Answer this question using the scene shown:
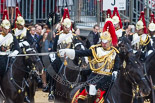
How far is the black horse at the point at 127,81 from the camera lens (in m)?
8.26

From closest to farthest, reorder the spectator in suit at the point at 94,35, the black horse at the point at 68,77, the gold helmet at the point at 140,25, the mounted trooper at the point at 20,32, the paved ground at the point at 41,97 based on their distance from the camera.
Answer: the black horse at the point at 68,77 → the mounted trooper at the point at 20,32 → the gold helmet at the point at 140,25 → the paved ground at the point at 41,97 → the spectator in suit at the point at 94,35

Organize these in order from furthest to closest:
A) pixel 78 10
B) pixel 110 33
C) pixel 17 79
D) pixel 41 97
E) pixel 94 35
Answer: pixel 78 10 < pixel 94 35 < pixel 41 97 < pixel 17 79 < pixel 110 33

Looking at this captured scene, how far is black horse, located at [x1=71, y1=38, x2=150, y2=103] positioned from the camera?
27.1ft

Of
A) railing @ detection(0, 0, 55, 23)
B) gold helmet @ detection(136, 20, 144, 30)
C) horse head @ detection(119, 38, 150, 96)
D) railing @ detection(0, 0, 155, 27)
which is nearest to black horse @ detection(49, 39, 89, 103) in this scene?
gold helmet @ detection(136, 20, 144, 30)

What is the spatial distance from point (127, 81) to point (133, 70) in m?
0.26

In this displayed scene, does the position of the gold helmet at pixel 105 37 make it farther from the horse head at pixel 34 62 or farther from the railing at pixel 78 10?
the railing at pixel 78 10

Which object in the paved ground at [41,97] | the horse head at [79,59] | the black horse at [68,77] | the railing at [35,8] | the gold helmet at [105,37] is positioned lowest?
the paved ground at [41,97]

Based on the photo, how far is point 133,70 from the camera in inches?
328

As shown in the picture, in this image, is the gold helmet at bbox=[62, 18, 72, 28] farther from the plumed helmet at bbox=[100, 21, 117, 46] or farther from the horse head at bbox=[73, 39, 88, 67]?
the plumed helmet at bbox=[100, 21, 117, 46]

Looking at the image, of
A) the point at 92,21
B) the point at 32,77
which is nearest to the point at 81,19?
the point at 92,21

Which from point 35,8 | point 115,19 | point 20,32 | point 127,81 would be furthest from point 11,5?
point 127,81

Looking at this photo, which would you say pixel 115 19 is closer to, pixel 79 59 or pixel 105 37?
pixel 79 59

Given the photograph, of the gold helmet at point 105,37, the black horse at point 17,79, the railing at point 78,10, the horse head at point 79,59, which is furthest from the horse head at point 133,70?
the railing at point 78,10

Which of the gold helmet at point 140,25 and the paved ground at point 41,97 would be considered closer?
the gold helmet at point 140,25
